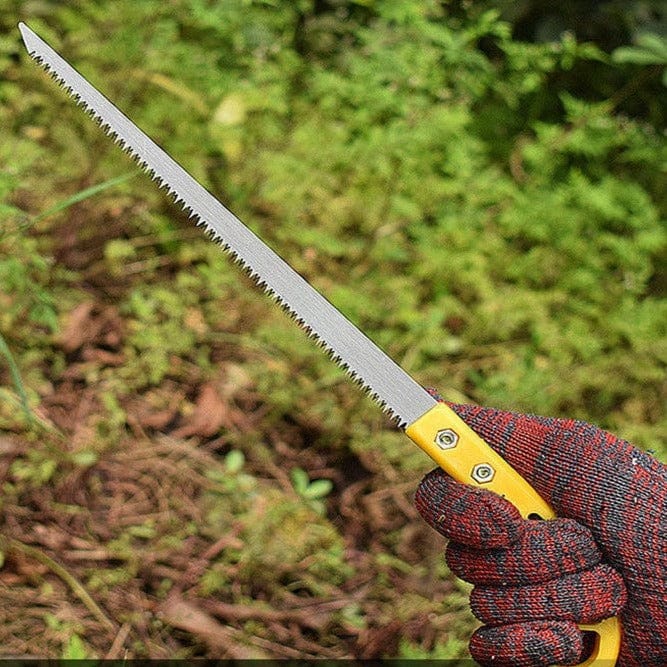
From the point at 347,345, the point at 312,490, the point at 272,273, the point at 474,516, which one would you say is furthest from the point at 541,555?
the point at 312,490

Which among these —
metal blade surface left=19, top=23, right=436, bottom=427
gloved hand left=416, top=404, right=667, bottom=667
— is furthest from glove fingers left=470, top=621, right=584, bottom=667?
metal blade surface left=19, top=23, right=436, bottom=427

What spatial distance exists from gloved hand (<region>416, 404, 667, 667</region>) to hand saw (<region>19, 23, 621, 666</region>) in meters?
0.05

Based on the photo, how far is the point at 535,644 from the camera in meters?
1.75

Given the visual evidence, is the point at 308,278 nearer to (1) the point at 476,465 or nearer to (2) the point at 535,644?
(1) the point at 476,465

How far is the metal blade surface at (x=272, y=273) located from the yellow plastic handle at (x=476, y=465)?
4cm

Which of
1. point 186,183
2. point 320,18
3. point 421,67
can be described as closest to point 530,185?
point 421,67

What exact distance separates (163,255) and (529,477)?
2.19m

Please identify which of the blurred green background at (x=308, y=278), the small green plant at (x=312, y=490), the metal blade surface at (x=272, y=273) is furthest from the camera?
the small green plant at (x=312, y=490)

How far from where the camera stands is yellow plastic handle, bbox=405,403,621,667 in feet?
6.00

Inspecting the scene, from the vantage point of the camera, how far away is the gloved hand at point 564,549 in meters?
1.78

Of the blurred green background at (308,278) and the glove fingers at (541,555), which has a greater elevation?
the glove fingers at (541,555)

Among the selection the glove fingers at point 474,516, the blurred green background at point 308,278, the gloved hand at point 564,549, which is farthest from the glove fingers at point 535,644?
the blurred green background at point 308,278

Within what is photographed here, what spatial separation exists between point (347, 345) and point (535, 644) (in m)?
0.70

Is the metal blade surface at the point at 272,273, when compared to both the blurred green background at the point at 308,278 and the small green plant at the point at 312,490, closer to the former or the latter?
the blurred green background at the point at 308,278
